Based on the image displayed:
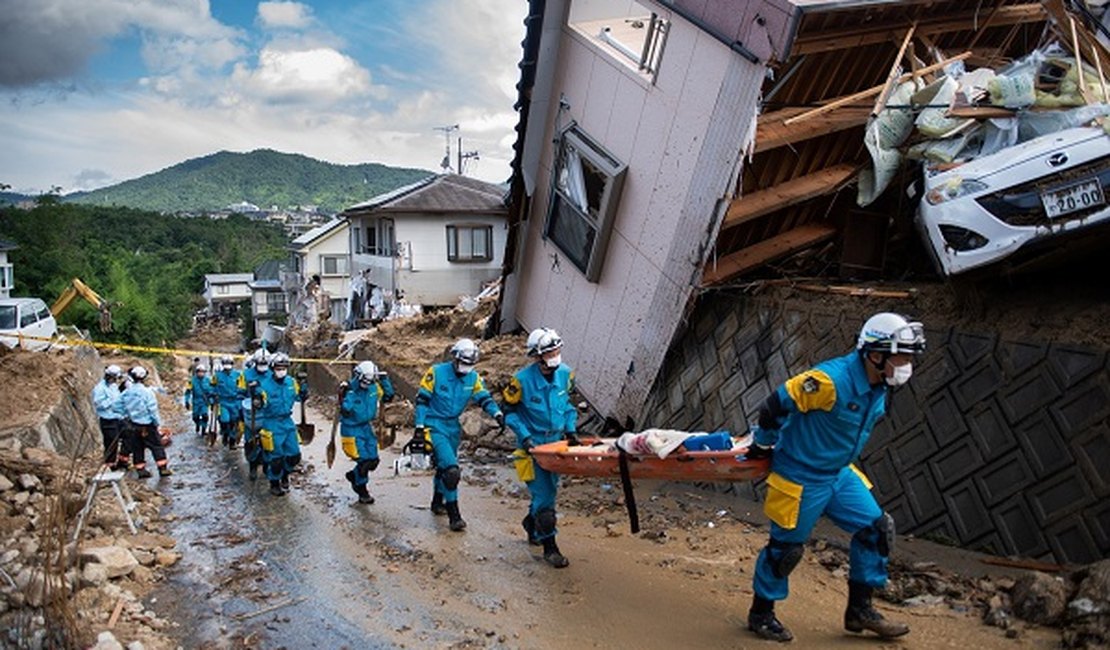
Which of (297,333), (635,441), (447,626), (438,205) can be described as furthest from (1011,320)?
(297,333)

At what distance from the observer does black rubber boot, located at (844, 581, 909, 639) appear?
4602 millimetres

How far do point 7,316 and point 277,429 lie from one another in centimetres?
1841

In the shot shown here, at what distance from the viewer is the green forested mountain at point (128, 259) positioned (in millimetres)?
42656

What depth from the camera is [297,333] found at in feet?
109

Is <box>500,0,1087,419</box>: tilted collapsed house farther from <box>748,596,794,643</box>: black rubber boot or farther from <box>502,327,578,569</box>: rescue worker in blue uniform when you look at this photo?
<box>748,596,794,643</box>: black rubber boot

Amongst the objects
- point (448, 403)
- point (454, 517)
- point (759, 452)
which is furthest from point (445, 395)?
point (759, 452)

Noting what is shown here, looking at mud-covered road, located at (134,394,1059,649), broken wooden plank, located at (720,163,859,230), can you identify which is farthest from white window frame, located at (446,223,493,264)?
broken wooden plank, located at (720,163,859,230)

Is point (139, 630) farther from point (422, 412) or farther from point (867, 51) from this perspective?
point (867, 51)

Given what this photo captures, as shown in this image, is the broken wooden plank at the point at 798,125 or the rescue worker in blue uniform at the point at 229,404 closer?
the broken wooden plank at the point at 798,125

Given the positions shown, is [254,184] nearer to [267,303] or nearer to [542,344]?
[267,303]

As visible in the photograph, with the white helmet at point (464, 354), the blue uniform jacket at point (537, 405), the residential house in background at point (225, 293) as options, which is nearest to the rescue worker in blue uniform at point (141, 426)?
the white helmet at point (464, 354)

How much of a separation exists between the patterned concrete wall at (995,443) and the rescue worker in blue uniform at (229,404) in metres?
11.0

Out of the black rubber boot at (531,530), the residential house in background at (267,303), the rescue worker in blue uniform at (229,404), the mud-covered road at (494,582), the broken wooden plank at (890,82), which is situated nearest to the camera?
the mud-covered road at (494,582)

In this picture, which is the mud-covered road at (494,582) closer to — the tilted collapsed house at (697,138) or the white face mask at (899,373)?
→ the white face mask at (899,373)
